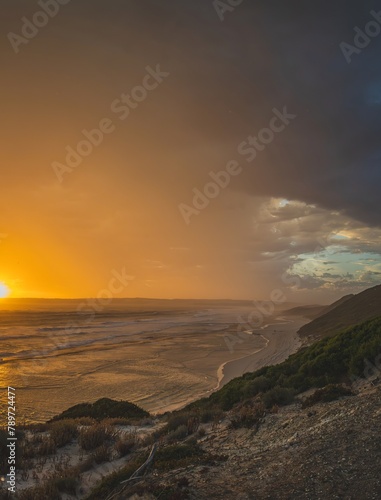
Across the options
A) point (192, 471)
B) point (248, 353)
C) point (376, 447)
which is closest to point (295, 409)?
point (376, 447)

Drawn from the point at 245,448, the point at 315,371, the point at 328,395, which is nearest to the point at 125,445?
the point at 245,448

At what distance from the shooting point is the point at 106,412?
16453 millimetres

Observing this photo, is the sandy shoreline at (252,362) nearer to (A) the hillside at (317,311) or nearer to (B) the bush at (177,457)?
(B) the bush at (177,457)

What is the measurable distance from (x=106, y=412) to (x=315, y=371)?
411 inches

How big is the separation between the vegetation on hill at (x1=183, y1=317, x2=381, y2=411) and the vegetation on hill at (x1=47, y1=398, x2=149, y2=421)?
330cm

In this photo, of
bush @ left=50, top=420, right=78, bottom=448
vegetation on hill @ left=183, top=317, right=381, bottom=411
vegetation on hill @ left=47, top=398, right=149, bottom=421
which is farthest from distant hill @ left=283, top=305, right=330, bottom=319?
bush @ left=50, top=420, right=78, bottom=448

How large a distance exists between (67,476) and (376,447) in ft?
24.2

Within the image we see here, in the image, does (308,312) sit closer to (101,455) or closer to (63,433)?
(63,433)

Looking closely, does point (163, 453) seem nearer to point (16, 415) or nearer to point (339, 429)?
point (339, 429)

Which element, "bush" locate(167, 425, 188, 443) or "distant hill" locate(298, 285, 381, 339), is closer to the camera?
"bush" locate(167, 425, 188, 443)

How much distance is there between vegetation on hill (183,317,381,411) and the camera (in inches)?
510

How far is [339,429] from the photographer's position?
8.02 m

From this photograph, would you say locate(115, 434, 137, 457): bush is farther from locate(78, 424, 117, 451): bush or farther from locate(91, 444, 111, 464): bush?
locate(78, 424, 117, 451): bush

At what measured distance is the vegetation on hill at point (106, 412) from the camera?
16.2 m
